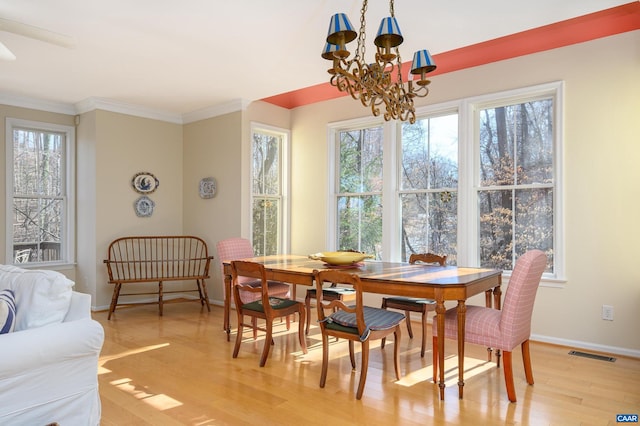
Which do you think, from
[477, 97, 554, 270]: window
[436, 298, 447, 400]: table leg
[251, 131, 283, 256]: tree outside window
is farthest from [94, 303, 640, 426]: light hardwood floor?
[251, 131, 283, 256]: tree outside window

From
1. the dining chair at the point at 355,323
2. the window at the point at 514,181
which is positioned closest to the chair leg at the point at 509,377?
the dining chair at the point at 355,323

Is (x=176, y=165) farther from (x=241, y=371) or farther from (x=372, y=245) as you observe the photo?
(x=241, y=371)

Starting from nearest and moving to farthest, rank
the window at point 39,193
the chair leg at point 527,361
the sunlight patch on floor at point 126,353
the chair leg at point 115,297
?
the chair leg at point 527,361
the sunlight patch on floor at point 126,353
the chair leg at point 115,297
the window at point 39,193

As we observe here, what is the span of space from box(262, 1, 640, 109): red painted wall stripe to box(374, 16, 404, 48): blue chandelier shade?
2069mm

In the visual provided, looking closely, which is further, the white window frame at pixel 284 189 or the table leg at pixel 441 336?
the white window frame at pixel 284 189

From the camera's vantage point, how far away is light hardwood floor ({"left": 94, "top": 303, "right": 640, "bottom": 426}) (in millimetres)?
2525

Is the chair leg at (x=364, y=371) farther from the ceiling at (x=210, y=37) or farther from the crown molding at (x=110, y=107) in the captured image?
the crown molding at (x=110, y=107)

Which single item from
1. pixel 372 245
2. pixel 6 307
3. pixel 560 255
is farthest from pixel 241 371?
pixel 560 255

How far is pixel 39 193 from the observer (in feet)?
17.9

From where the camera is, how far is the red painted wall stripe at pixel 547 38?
359 centimetres

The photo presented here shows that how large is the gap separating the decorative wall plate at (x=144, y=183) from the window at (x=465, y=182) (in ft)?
8.84

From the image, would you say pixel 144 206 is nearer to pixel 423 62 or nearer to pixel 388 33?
pixel 423 62

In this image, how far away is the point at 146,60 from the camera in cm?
416

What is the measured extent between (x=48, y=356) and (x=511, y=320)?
8.31 ft
